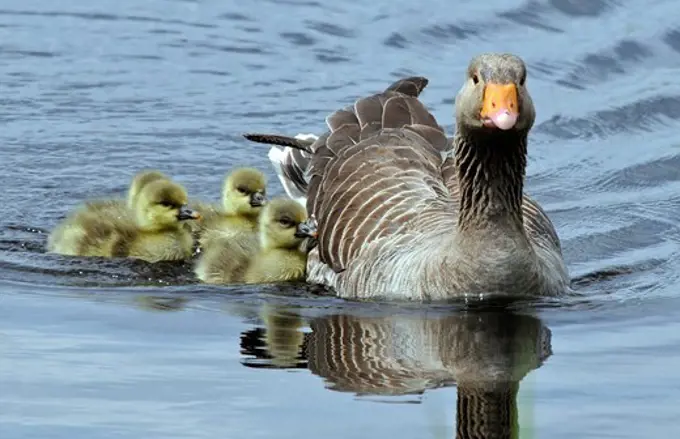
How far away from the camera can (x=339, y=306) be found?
10.6 m

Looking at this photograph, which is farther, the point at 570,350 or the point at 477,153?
the point at 477,153

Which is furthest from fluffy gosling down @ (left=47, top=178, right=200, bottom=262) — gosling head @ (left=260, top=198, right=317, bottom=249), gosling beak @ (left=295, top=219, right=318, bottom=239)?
gosling beak @ (left=295, top=219, right=318, bottom=239)

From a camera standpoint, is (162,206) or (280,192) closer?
→ (162,206)

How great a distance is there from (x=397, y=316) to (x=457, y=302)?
1.29ft

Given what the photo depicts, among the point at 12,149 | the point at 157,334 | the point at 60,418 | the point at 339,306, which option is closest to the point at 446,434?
the point at 60,418

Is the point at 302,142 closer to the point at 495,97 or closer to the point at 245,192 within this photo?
the point at 245,192

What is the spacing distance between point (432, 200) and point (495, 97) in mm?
1820

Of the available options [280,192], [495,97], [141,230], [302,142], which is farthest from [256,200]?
[495,97]

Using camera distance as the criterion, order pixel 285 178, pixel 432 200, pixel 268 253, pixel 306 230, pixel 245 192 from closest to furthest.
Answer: pixel 432 200 < pixel 306 230 < pixel 268 253 < pixel 245 192 < pixel 285 178

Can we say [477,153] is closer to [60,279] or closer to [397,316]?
[397,316]

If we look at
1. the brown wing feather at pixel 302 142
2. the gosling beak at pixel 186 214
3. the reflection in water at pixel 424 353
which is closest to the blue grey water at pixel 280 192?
the reflection in water at pixel 424 353

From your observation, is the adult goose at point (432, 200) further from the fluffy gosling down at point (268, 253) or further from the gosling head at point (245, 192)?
the gosling head at point (245, 192)

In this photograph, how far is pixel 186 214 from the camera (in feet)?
38.1

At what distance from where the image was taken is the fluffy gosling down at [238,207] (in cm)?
1223
